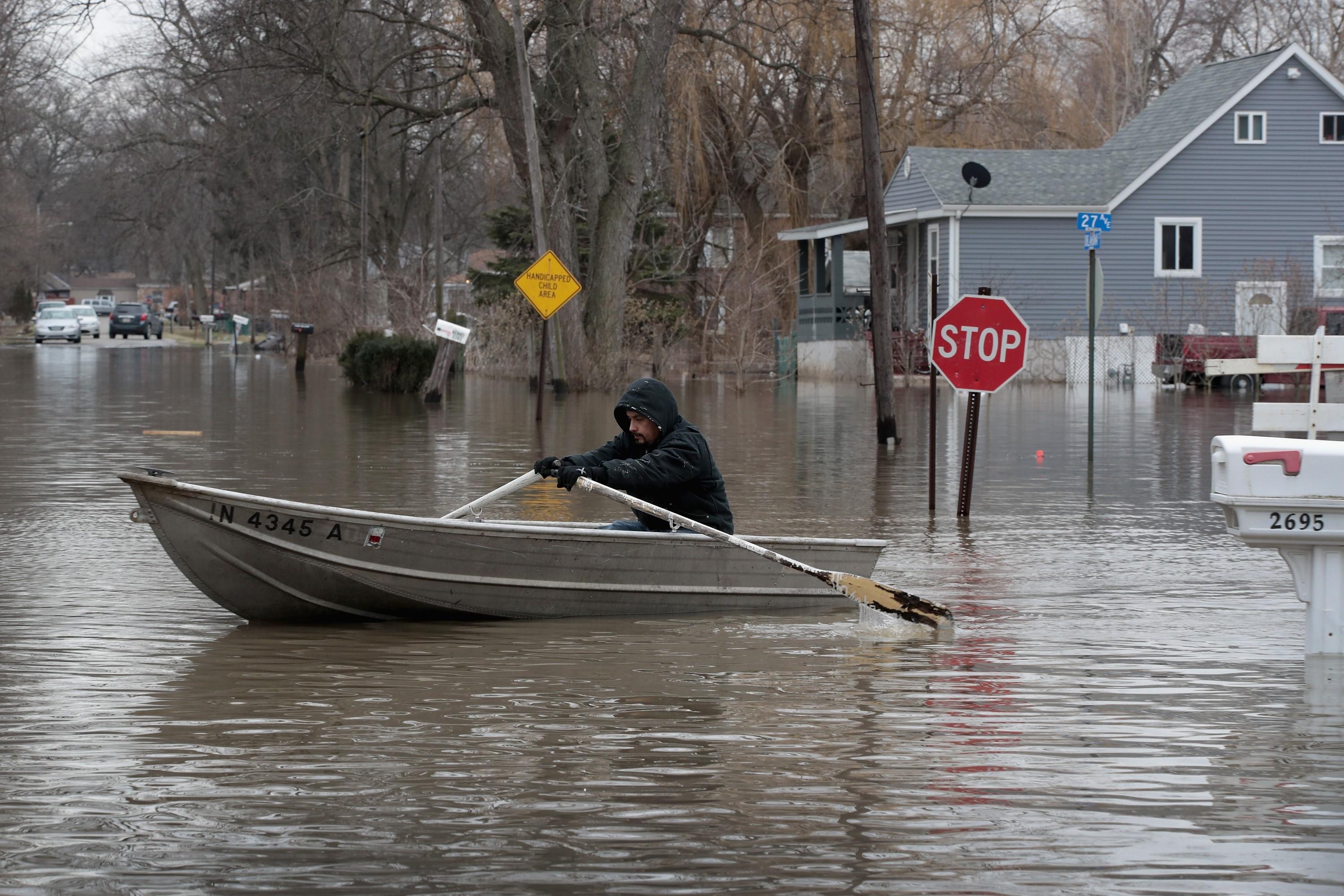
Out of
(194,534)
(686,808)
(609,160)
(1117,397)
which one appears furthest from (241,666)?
(609,160)

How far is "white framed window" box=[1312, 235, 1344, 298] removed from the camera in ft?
145

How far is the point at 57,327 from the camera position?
79.9 meters

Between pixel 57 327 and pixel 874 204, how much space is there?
6458cm

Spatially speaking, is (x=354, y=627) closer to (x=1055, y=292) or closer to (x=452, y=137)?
(x=1055, y=292)

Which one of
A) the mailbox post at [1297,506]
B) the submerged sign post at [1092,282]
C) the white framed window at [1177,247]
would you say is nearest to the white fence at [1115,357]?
the white framed window at [1177,247]

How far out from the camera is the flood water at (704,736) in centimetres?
541

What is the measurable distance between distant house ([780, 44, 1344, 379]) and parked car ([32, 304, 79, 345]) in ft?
151

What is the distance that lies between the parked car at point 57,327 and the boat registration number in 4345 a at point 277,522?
73838mm

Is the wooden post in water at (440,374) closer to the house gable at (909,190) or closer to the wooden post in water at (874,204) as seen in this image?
the wooden post in water at (874,204)

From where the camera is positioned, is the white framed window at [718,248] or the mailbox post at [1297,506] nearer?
the mailbox post at [1297,506]

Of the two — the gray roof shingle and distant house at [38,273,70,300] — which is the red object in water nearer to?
the gray roof shingle

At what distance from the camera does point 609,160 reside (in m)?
42.3

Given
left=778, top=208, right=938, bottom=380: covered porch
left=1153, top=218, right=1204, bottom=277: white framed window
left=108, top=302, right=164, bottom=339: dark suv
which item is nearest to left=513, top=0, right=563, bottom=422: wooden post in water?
left=778, top=208, right=938, bottom=380: covered porch

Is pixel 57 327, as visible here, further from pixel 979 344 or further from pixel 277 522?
pixel 277 522
